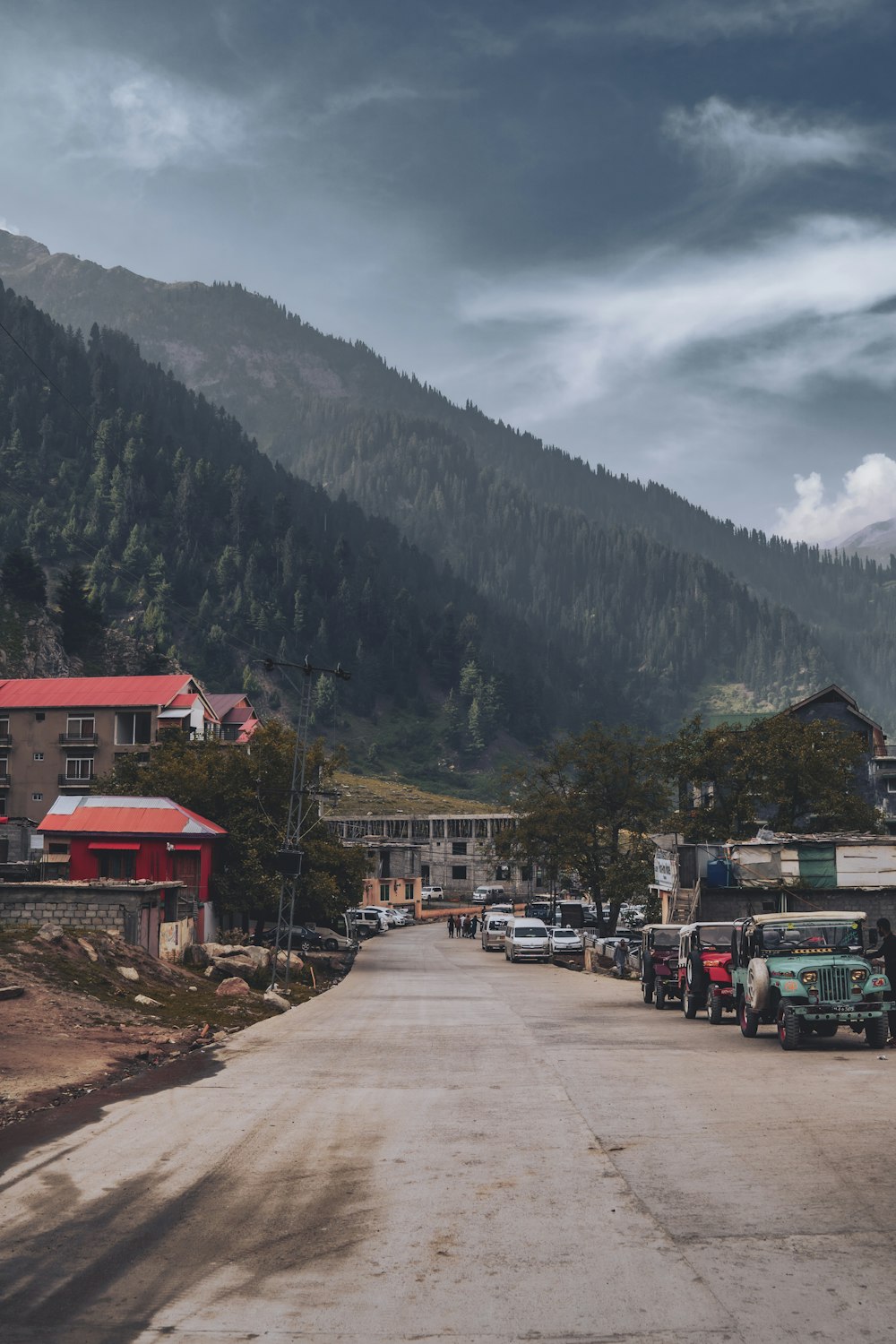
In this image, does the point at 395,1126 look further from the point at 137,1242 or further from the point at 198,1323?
the point at 198,1323

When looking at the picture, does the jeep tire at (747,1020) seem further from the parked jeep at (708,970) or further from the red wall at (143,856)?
the red wall at (143,856)

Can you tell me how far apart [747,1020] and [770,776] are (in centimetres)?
4076

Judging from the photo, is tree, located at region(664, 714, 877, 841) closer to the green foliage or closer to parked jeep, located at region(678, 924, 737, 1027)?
the green foliage

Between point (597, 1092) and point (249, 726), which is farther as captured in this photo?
point (249, 726)

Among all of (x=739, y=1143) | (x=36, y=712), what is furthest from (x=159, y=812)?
(x=36, y=712)

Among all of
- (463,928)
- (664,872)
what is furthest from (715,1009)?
(463,928)

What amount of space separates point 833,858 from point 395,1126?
39936mm

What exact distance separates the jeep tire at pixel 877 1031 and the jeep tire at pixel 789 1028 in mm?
1303

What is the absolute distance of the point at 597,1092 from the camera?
53.9 ft

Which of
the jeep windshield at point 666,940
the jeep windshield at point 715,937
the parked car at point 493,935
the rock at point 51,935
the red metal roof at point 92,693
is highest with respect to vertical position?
the red metal roof at point 92,693

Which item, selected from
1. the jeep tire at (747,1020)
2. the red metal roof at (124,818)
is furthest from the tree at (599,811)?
the jeep tire at (747,1020)

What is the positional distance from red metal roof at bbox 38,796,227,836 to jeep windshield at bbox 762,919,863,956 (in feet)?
110

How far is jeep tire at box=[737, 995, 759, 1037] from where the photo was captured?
23.2 m

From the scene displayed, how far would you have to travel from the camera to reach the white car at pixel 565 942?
199 feet
